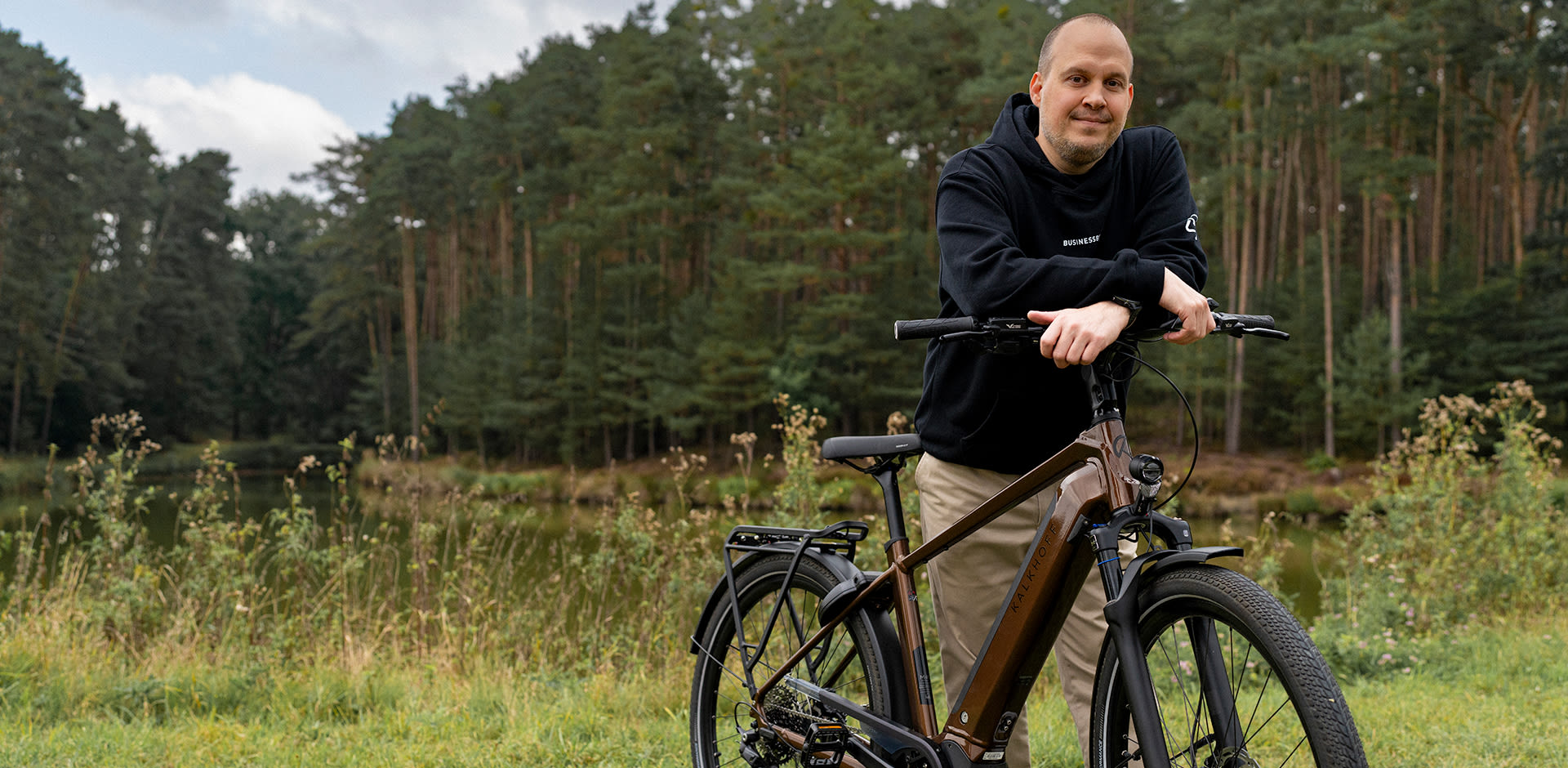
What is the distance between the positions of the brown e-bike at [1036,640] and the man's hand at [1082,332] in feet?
0.24

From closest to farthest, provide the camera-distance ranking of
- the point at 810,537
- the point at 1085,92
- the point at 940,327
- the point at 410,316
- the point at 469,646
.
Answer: the point at 940,327 < the point at 1085,92 < the point at 810,537 < the point at 469,646 < the point at 410,316

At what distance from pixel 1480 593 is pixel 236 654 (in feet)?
18.8

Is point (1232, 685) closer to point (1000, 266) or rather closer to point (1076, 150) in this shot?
point (1000, 266)

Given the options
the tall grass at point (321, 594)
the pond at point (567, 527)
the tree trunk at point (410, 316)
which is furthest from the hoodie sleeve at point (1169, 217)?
the tree trunk at point (410, 316)

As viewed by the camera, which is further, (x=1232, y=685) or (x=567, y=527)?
(x=567, y=527)

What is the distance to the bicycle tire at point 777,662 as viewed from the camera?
7.24 feet

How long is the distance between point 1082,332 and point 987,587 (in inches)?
30.3

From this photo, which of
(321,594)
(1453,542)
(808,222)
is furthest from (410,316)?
(1453,542)

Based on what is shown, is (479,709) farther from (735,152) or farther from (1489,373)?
(735,152)

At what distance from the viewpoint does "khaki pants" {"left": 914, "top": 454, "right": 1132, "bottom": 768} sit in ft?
7.11

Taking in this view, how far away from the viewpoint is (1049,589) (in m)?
1.77

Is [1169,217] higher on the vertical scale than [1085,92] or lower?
lower

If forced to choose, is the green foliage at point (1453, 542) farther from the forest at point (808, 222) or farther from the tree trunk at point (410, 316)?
the tree trunk at point (410, 316)

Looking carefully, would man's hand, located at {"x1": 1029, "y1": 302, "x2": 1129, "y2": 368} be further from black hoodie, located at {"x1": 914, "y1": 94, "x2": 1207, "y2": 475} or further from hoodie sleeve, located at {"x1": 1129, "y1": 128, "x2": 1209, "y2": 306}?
hoodie sleeve, located at {"x1": 1129, "y1": 128, "x2": 1209, "y2": 306}
